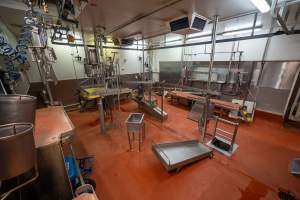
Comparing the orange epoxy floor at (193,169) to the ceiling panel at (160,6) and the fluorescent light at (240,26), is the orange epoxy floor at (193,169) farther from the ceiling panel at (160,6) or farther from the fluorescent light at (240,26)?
the fluorescent light at (240,26)

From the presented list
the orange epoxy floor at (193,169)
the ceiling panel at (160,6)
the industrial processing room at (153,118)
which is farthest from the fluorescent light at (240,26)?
the orange epoxy floor at (193,169)

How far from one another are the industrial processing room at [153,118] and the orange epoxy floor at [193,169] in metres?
0.02

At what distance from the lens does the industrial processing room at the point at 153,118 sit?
98cm

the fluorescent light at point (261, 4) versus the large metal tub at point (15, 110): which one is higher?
the fluorescent light at point (261, 4)

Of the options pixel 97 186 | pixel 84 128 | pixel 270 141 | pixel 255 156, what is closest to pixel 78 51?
pixel 84 128

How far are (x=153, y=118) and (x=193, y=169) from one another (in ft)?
6.72

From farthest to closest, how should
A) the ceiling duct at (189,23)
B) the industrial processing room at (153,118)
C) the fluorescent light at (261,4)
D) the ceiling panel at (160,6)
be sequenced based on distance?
the ceiling duct at (189,23) < the ceiling panel at (160,6) < the fluorescent light at (261,4) < the industrial processing room at (153,118)

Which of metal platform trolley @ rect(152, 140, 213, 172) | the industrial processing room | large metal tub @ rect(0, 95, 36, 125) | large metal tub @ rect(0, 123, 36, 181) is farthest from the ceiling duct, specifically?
large metal tub @ rect(0, 123, 36, 181)

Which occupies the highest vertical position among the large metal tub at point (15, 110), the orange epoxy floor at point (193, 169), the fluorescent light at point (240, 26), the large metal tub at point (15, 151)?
the fluorescent light at point (240, 26)

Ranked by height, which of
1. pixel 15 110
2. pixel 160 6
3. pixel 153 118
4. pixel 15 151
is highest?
pixel 160 6

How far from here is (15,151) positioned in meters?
0.56

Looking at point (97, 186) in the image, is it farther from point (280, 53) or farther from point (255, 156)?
point (280, 53)

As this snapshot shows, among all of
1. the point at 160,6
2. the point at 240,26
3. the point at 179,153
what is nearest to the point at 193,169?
the point at 179,153

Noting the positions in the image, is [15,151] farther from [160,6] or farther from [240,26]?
[240,26]
